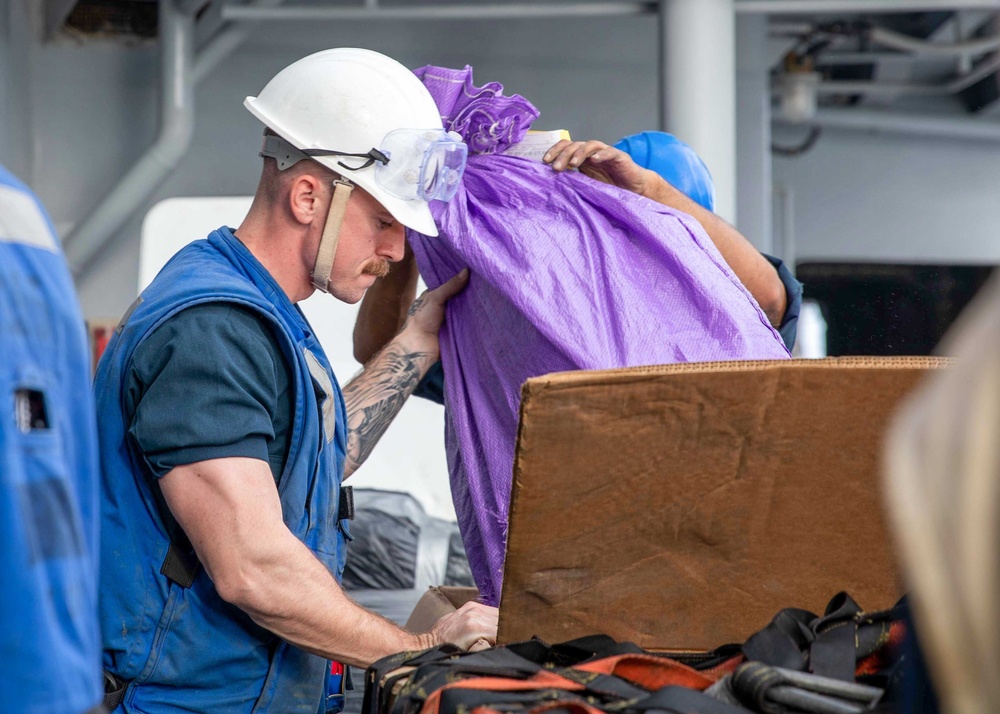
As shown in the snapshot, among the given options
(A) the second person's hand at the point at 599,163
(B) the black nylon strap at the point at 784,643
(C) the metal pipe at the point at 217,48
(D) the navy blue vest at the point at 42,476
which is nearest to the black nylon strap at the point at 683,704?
(B) the black nylon strap at the point at 784,643

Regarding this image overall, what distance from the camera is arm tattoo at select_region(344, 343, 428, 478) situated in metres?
2.03

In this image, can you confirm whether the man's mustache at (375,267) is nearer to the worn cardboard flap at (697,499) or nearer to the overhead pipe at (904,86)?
the worn cardboard flap at (697,499)

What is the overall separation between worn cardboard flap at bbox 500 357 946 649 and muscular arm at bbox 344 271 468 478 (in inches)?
31.7

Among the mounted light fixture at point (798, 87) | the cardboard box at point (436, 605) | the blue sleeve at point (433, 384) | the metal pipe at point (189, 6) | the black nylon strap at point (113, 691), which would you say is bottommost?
the cardboard box at point (436, 605)

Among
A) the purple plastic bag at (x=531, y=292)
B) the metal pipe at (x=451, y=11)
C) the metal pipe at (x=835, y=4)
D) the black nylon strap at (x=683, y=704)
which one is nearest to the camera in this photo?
the black nylon strap at (x=683, y=704)

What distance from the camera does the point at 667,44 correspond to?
4.21 meters

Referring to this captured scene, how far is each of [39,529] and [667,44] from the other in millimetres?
3798

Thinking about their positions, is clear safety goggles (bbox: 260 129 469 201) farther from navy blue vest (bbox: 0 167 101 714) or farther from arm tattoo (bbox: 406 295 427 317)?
navy blue vest (bbox: 0 167 101 714)

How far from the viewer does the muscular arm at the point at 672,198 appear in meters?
1.83

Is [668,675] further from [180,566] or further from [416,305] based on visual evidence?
[416,305]

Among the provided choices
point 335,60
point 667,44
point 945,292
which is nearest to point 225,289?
point 335,60

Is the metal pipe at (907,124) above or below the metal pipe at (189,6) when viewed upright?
below

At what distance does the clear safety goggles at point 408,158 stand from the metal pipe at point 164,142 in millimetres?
3375

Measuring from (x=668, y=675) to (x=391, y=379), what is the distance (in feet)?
3.38
